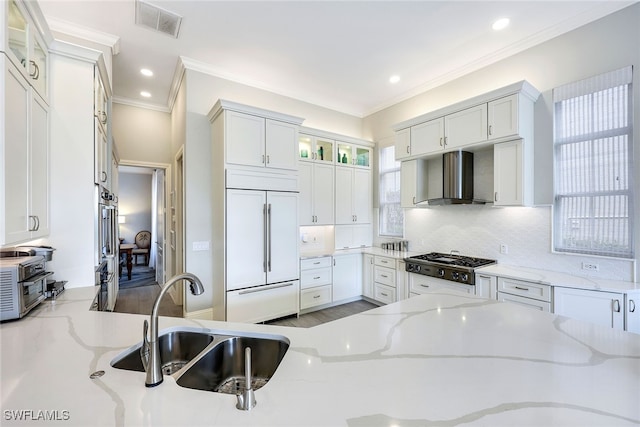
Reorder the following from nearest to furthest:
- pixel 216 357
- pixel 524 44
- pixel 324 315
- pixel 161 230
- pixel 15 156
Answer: pixel 216 357, pixel 15 156, pixel 524 44, pixel 324 315, pixel 161 230

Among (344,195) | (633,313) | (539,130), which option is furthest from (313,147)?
(633,313)

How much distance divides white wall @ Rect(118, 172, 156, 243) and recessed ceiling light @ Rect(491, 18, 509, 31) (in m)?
9.01

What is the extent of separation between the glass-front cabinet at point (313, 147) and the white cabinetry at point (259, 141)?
0.51 m

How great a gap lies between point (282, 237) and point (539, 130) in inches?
127

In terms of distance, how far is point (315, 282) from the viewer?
13.3 ft

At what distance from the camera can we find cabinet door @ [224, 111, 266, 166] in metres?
3.19

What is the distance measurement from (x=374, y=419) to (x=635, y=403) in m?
0.80

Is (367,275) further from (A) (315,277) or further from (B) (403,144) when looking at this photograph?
(B) (403,144)

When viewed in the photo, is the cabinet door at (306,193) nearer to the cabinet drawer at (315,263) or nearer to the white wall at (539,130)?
the cabinet drawer at (315,263)

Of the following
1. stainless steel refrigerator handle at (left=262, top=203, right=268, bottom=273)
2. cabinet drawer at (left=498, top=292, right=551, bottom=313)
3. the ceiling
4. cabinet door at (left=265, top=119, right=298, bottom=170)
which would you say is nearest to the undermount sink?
stainless steel refrigerator handle at (left=262, top=203, right=268, bottom=273)

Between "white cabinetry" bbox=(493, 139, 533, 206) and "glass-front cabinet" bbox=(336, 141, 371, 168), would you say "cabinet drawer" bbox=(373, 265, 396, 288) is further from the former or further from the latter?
"glass-front cabinet" bbox=(336, 141, 371, 168)

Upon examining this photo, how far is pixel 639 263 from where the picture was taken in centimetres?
238

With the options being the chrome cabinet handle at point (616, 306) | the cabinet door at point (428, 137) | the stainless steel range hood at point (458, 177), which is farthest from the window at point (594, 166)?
the cabinet door at point (428, 137)

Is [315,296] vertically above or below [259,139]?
below
